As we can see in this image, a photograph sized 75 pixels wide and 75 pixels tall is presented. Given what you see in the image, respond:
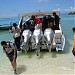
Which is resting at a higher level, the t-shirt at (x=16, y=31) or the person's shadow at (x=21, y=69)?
the t-shirt at (x=16, y=31)

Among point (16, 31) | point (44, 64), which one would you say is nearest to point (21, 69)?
point (44, 64)

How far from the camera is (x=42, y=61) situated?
8750 mm

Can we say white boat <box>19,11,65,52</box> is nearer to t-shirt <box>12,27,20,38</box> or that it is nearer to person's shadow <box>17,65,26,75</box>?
t-shirt <box>12,27,20,38</box>

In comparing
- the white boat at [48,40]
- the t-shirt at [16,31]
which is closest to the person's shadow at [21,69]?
the white boat at [48,40]

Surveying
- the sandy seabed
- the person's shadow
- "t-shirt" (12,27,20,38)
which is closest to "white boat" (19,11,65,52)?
the sandy seabed

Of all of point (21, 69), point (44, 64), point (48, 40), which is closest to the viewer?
point (21, 69)

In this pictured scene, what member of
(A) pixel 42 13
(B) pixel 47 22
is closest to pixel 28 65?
(B) pixel 47 22

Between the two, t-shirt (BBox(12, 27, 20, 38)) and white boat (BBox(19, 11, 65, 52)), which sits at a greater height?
t-shirt (BBox(12, 27, 20, 38))

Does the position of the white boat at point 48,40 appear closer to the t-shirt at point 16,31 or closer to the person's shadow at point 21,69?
the t-shirt at point 16,31

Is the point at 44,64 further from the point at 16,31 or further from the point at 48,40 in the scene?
the point at 16,31

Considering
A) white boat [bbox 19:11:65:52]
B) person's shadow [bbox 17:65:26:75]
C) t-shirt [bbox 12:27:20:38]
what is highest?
t-shirt [bbox 12:27:20:38]

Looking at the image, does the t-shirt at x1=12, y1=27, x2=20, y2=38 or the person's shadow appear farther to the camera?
the t-shirt at x1=12, y1=27, x2=20, y2=38

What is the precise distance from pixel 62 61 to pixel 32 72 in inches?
62.6

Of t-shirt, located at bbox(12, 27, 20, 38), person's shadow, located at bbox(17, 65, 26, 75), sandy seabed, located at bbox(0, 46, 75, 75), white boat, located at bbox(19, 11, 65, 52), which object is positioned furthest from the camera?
white boat, located at bbox(19, 11, 65, 52)
